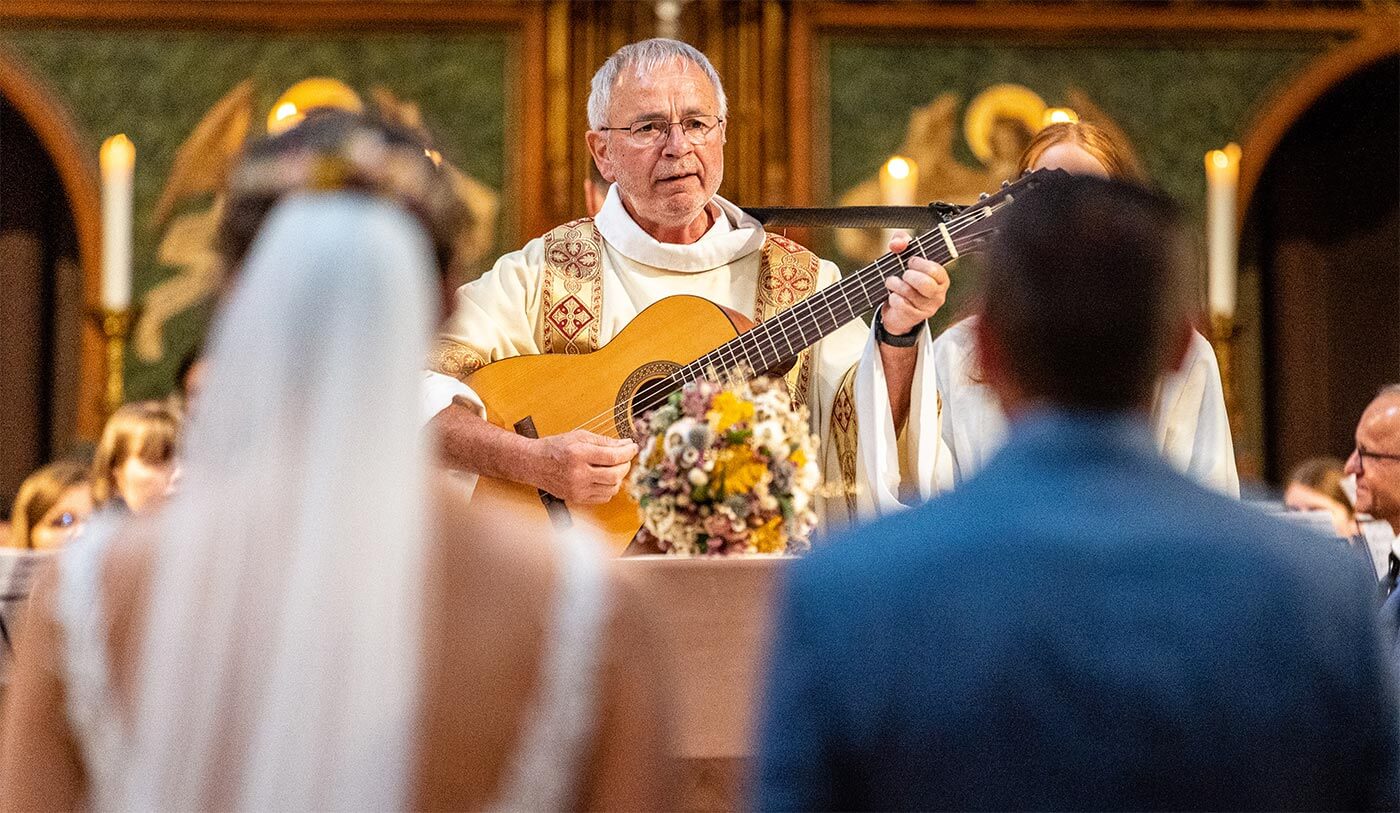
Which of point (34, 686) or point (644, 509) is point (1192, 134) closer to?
point (644, 509)

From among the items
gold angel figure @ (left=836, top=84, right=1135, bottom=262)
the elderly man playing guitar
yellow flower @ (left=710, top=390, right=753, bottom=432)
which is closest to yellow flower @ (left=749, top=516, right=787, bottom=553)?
yellow flower @ (left=710, top=390, right=753, bottom=432)

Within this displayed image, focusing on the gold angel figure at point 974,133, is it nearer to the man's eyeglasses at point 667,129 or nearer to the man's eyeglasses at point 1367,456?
the man's eyeglasses at point 1367,456

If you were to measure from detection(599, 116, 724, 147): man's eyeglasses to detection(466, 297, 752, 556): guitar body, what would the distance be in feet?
1.39

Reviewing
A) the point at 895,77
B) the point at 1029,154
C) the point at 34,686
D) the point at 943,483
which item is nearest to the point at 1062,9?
the point at 895,77

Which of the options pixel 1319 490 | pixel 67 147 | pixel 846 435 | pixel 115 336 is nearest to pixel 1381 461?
pixel 1319 490

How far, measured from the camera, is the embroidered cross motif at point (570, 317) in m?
4.13

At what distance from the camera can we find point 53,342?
25.9ft

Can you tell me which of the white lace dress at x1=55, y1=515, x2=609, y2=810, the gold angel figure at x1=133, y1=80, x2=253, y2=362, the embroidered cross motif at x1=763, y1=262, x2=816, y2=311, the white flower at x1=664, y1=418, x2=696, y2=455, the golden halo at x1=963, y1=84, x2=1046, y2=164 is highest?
the golden halo at x1=963, y1=84, x2=1046, y2=164

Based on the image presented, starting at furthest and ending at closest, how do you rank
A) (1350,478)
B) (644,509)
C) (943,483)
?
(1350,478) < (943,483) < (644,509)

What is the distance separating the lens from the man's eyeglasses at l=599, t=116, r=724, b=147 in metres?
4.05

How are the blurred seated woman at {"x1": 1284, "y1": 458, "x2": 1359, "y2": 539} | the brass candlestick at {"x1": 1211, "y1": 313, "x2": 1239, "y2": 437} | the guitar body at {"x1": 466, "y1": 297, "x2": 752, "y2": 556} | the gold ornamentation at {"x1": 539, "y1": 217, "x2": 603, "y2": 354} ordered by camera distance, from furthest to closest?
the blurred seated woman at {"x1": 1284, "y1": 458, "x2": 1359, "y2": 539} → the brass candlestick at {"x1": 1211, "y1": 313, "x2": 1239, "y2": 437} → the gold ornamentation at {"x1": 539, "y1": 217, "x2": 603, "y2": 354} → the guitar body at {"x1": 466, "y1": 297, "x2": 752, "y2": 556}

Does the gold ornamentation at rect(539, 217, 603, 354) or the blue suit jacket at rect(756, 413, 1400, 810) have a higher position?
the gold ornamentation at rect(539, 217, 603, 354)

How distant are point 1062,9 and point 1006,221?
586 centimetres

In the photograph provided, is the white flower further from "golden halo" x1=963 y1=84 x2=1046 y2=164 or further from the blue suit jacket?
"golden halo" x1=963 y1=84 x2=1046 y2=164
